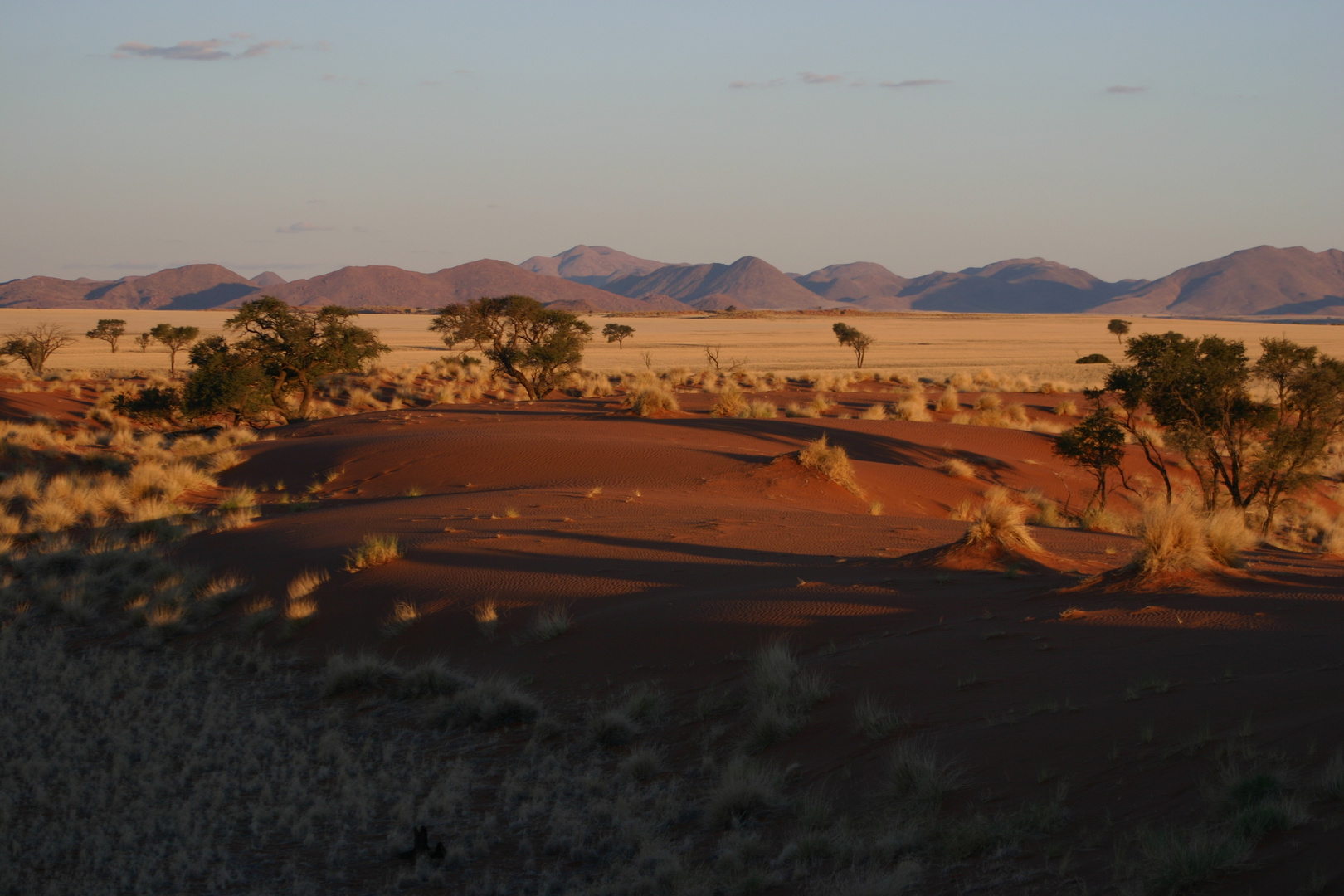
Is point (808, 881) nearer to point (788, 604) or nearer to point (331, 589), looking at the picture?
point (788, 604)

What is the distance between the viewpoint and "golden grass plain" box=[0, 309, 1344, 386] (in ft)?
207

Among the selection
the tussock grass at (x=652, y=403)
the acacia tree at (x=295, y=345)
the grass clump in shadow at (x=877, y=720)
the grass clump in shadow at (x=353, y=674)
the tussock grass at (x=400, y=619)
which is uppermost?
the acacia tree at (x=295, y=345)

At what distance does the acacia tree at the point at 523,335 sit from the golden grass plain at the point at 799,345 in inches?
637

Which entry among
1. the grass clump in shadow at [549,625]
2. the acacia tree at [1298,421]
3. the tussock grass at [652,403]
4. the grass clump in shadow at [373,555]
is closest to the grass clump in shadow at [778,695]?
the grass clump in shadow at [549,625]

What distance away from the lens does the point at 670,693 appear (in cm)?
811

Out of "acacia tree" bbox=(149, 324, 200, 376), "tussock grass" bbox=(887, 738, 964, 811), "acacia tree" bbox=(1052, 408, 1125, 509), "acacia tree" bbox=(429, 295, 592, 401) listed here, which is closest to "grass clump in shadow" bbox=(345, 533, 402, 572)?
"tussock grass" bbox=(887, 738, 964, 811)

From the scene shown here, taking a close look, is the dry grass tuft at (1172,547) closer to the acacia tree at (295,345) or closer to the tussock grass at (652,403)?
the tussock grass at (652,403)

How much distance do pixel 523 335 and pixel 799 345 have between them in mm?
47578

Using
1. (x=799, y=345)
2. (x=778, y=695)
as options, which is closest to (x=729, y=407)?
(x=778, y=695)

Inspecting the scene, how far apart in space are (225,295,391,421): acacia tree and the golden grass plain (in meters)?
22.9

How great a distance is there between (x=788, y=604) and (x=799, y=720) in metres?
2.34

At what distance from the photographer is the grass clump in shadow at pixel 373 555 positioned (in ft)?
41.2

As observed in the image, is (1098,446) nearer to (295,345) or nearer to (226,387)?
(295,345)

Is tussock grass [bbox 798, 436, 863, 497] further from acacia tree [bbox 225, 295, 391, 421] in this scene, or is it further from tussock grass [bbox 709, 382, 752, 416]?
acacia tree [bbox 225, 295, 391, 421]
